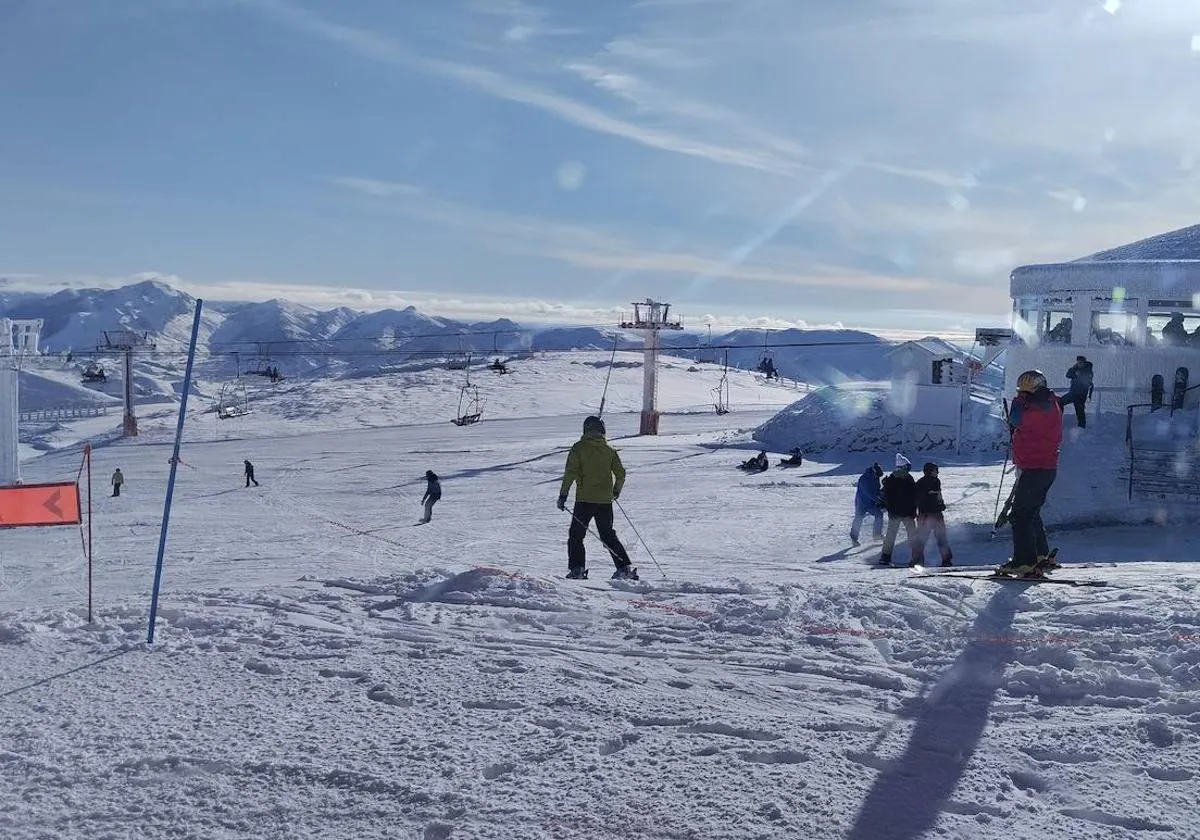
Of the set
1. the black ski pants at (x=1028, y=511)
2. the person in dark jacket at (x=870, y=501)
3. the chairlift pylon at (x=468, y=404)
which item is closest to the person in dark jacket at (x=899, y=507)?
the person in dark jacket at (x=870, y=501)

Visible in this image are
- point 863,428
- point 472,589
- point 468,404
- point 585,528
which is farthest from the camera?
point 468,404

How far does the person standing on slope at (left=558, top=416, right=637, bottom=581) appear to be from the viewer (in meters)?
10.4

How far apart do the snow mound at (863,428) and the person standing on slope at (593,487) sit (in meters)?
24.9

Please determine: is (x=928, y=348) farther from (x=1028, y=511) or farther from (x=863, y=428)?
(x=1028, y=511)

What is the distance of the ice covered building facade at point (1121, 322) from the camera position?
73.3ft

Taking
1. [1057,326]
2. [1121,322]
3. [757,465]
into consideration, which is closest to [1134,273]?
[1121,322]

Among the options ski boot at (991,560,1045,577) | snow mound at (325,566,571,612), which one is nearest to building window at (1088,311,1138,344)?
ski boot at (991,560,1045,577)

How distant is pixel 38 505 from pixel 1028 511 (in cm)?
878

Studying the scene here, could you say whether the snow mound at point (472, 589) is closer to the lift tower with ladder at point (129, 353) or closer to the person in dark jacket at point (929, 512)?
the person in dark jacket at point (929, 512)

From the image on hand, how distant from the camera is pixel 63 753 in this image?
4797mm

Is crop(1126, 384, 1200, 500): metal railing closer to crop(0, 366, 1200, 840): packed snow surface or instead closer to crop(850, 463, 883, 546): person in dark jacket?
crop(850, 463, 883, 546): person in dark jacket

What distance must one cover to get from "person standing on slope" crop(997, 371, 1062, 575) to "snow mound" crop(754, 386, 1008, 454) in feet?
81.3

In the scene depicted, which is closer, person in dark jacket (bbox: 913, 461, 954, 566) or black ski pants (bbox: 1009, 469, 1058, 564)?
black ski pants (bbox: 1009, 469, 1058, 564)

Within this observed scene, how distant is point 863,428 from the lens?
36.2 m
